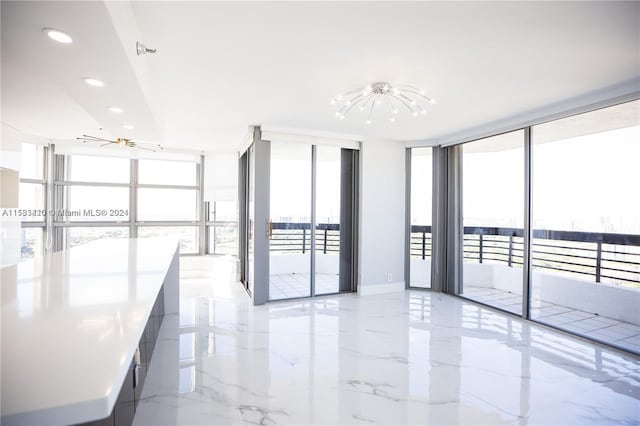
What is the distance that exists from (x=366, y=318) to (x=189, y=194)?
16.5ft

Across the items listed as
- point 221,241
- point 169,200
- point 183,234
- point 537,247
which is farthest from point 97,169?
point 537,247

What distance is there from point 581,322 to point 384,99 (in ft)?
10.5

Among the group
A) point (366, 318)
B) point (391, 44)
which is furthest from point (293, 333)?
point (391, 44)

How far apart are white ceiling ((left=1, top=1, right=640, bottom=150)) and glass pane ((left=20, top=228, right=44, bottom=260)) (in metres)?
3.18

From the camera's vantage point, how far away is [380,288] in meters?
4.98

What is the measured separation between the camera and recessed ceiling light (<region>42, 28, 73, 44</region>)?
145 centimetres

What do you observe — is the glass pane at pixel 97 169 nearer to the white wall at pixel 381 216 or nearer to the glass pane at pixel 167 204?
the glass pane at pixel 167 204

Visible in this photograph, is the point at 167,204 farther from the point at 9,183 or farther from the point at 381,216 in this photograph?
the point at 381,216

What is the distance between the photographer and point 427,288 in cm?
516

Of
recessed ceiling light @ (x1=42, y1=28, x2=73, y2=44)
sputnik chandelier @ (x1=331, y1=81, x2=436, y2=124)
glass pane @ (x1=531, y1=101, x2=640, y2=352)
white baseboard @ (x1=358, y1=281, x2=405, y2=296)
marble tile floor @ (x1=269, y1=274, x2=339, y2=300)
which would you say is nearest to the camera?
recessed ceiling light @ (x1=42, y1=28, x2=73, y2=44)

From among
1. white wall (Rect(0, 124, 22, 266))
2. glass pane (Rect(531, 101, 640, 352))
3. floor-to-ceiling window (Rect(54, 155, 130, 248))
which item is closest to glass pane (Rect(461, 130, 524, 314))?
glass pane (Rect(531, 101, 640, 352))

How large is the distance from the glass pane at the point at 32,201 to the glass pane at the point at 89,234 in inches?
20.5

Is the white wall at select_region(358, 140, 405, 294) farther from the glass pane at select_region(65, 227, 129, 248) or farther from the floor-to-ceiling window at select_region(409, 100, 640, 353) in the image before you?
the glass pane at select_region(65, 227, 129, 248)

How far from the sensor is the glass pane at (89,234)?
6309 mm
